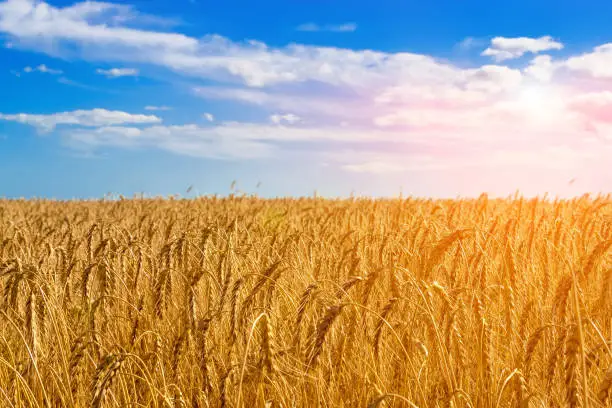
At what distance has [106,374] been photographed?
4.99 ft

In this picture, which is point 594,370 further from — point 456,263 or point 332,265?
point 332,265

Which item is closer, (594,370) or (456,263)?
(594,370)

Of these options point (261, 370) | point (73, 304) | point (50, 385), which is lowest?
point (50, 385)

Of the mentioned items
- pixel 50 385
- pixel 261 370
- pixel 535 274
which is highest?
pixel 535 274

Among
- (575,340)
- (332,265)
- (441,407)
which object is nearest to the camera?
(575,340)

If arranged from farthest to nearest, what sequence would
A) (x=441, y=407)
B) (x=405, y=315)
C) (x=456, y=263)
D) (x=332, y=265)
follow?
(x=332, y=265)
(x=456, y=263)
(x=405, y=315)
(x=441, y=407)

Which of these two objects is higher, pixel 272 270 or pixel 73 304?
pixel 272 270

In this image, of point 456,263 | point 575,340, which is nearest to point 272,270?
point 575,340

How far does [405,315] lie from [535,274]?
4.68 feet

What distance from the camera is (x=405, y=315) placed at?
2898mm

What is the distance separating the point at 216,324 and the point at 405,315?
1037mm

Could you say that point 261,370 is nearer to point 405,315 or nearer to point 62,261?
point 405,315

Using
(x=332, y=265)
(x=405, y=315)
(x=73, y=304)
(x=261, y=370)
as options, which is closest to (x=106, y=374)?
(x=261, y=370)

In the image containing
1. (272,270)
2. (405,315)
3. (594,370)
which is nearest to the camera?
(272,270)
